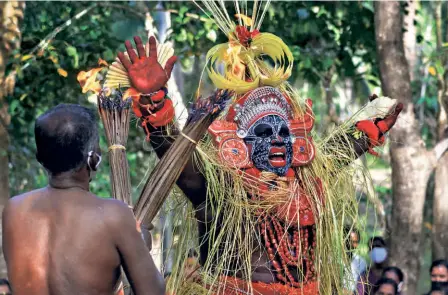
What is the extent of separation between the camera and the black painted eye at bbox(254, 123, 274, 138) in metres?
5.15

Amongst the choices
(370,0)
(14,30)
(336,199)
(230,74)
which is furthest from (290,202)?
(370,0)

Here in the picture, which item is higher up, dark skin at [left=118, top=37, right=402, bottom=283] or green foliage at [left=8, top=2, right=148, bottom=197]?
green foliage at [left=8, top=2, right=148, bottom=197]

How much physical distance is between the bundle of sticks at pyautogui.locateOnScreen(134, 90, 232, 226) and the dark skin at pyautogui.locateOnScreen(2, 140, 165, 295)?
0.82m

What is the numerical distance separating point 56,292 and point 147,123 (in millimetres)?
1526

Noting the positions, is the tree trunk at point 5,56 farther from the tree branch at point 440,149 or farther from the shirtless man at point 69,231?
the shirtless man at point 69,231

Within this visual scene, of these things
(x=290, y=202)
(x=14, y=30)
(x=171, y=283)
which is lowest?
(x=171, y=283)

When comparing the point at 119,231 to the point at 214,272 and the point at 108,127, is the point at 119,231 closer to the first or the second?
the point at 108,127

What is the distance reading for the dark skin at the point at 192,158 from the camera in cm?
431

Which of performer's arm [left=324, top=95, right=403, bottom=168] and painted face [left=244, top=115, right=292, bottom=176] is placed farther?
performer's arm [left=324, top=95, right=403, bottom=168]

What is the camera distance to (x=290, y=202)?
5098 millimetres

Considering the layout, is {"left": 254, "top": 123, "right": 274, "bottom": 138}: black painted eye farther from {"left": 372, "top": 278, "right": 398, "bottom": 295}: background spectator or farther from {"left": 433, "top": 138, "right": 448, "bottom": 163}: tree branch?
{"left": 433, "top": 138, "right": 448, "bottom": 163}: tree branch

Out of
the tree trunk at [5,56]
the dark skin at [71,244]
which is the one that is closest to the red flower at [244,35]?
the dark skin at [71,244]

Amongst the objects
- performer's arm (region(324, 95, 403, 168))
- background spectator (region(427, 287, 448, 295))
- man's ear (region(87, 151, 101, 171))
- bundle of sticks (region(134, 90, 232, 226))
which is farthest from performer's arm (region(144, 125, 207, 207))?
background spectator (region(427, 287, 448, 295))

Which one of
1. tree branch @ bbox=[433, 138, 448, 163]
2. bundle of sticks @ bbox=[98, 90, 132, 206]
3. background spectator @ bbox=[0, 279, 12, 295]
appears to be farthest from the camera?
tree branch @ bbox=[433, 138, 448, 163]
